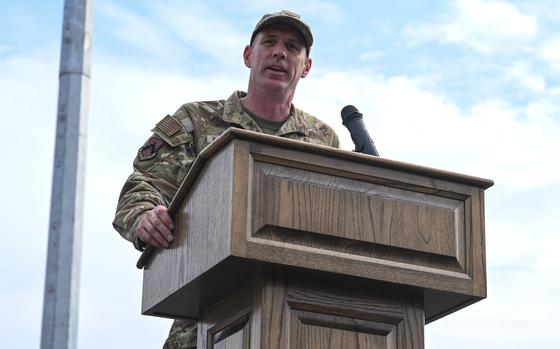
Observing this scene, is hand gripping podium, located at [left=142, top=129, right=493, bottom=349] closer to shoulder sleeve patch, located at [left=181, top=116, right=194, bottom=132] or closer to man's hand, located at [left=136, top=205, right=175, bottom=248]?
man's hand, located at [left=136, top=205, right=175, bottom=248]

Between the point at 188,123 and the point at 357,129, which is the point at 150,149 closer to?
the point at 188,123

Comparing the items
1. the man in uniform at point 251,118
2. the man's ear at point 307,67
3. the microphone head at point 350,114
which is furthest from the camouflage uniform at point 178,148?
the microphone head at point 350,114

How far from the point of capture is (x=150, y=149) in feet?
16.1

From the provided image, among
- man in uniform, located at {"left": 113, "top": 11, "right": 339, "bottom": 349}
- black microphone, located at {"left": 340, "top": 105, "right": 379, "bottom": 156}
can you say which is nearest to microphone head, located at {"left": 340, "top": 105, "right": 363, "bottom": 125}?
black microphone, located at {"left": 340, "top": 105, "right": 379, "bottom": 156}

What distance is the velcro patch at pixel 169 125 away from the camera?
16.3ft

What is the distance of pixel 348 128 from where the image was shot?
Answer: 4.38 m

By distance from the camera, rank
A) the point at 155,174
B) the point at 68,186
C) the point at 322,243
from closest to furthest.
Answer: the point at 68,186 < the point at 322,243 < the point at 155,174

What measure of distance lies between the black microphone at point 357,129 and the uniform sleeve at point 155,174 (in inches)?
29.2

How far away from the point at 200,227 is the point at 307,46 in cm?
158

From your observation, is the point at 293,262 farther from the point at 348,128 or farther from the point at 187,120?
the point at 187,120

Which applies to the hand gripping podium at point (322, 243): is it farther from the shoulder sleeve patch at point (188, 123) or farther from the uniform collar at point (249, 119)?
the uniform collar at point (249, 119)

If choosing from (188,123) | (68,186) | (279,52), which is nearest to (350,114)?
(279,52)

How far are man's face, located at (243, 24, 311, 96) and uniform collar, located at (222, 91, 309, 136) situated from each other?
0.12 m

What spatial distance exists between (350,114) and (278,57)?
78 centimetres
